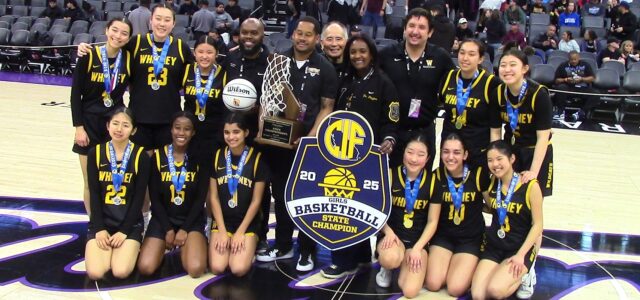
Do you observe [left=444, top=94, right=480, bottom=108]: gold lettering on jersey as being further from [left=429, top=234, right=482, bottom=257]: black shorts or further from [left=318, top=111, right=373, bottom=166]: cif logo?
[left=429, top=234, right=482, bottom=257]: black shorts

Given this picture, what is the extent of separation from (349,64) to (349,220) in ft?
3.48

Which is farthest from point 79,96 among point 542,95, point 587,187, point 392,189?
point 587,187

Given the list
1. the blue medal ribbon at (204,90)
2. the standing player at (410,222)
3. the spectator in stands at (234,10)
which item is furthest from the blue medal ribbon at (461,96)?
the spectator in stands at (234,10)

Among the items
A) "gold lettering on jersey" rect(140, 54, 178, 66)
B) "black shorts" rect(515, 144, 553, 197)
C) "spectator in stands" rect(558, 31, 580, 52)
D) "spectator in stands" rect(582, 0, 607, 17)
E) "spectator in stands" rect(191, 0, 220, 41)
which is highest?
"spectator in stands" rect(582, 0, 607, 17)

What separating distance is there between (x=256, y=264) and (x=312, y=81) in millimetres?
1366

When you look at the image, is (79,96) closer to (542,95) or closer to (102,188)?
(102,188)

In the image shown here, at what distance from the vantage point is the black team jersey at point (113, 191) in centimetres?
491

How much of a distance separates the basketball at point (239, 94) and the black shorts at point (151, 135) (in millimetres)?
611

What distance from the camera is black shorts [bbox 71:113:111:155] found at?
529 cm

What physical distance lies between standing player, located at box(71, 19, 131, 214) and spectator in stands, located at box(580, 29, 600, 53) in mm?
10969

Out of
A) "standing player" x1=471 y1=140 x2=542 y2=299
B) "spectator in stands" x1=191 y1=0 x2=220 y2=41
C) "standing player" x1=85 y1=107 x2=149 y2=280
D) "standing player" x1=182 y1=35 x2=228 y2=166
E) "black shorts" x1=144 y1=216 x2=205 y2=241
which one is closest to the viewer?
"standing player" x1=471 y1=140 x2=542 y2=299

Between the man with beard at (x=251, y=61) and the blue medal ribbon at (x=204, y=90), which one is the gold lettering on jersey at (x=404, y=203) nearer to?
the man with beard at (x=251, y=61)

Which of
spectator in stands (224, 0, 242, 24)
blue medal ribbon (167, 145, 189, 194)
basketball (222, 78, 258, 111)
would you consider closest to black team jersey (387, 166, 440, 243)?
basketball (222, 78, 258, 111)

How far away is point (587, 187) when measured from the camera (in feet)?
25.5
